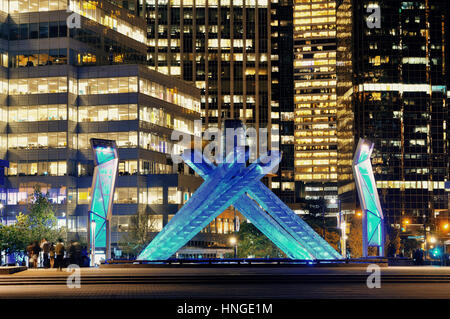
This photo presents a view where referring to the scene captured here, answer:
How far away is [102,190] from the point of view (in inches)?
2055

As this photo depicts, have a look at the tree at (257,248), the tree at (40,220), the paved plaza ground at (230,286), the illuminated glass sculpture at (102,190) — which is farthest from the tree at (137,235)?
the paved plaza ground at (230,286)

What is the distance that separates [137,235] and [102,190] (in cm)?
4832

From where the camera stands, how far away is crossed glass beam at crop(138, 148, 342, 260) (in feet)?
168

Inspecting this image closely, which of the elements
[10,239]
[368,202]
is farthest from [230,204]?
[10,239]

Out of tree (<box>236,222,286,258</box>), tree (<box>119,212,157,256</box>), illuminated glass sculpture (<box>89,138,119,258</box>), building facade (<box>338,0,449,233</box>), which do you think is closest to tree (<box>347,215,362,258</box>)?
tree (<box>236,222,286,258</box>)

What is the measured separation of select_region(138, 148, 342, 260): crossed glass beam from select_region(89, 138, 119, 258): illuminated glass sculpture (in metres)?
3.02

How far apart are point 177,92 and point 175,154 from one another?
384 inches

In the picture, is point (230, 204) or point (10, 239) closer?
point (230, 204)

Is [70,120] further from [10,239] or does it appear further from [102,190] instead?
[102,190]

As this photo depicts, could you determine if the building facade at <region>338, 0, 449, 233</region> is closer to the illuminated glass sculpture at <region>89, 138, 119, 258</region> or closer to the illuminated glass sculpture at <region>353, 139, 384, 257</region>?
the illuminated glass sculpture at <region>353, 139, 384, 257</region>

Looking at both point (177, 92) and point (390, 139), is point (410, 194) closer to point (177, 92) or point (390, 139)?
point (390, 139)

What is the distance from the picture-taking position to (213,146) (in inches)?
6255

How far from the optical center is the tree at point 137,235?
327ft
